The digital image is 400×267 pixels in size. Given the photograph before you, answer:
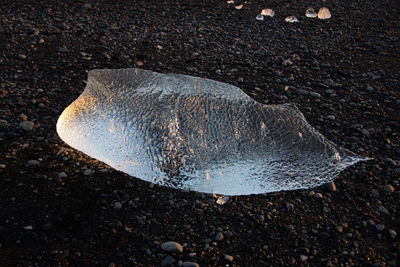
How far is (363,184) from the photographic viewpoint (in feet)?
8.82

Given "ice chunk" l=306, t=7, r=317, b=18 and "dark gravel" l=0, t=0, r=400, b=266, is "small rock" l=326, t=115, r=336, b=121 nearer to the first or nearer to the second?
"dark gravel" l=0, t=0, r=400, b=266

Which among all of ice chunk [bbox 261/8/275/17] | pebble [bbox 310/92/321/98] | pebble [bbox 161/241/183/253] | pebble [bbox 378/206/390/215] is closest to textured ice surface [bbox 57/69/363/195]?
pebble [bbox 378/206/390/215]

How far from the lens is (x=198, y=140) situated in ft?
8.87

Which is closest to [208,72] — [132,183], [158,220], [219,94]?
[219,94]

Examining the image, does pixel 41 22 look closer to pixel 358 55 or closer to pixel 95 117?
pixel 95 117

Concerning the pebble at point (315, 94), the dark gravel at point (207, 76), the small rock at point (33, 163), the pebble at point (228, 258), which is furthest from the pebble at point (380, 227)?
the small rock at point (33, 163)

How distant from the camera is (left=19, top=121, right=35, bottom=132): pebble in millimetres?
2900

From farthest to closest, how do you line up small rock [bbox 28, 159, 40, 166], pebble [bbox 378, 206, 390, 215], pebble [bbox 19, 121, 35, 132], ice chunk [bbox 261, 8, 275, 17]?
ice chunk [bbox 261, 8, 275, 17]
pebble [bbox 19, 121, 35, 132]
small rock [bbox 28, 159, 40, 166]
pebble [bbox 378, 206, 390, 215]

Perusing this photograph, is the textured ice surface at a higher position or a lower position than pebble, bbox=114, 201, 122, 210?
higher

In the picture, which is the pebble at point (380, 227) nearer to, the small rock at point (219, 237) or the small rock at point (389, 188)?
the small rock at point (389, 188)

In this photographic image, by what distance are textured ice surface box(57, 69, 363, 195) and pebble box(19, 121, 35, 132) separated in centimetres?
24

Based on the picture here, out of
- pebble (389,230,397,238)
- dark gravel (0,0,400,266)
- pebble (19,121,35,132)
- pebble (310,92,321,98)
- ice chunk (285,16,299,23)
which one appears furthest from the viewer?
ice chunk (285,16,299,23)

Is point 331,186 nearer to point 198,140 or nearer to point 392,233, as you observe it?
point 392,233

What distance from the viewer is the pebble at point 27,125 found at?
114 inches
